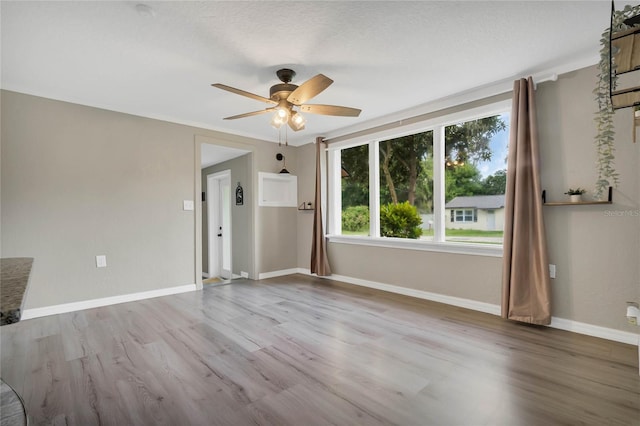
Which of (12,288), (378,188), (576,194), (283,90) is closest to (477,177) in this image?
(576,194)

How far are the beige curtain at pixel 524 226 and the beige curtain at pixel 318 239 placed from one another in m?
2.64

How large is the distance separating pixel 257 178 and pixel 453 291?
11.2 ft

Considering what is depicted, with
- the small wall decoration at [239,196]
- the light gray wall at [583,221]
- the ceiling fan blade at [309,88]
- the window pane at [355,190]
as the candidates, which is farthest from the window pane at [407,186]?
the small wall decoration at [239,196]

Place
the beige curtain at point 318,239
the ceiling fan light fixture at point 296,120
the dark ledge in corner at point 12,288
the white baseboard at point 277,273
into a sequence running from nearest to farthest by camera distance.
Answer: the dark ledge in corner at point 12,288
the ceiling fan light fixture at point 296,120
the beige curtain at point 318,239
the white baseboard at point 277,273

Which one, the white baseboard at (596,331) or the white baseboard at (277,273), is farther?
the white baseboard at (277,273)

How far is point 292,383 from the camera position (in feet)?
6.51

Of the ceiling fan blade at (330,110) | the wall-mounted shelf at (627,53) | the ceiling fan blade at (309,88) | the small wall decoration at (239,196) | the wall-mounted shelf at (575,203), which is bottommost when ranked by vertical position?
the wall-mounted shelf at (575,203)

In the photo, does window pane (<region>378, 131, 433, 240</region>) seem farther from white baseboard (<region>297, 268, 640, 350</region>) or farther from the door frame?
the door frame

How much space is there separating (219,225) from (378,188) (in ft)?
11.7

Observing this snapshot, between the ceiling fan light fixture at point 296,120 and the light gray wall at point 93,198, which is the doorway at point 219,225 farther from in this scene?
the ceiling fan light fixture at point 296,120

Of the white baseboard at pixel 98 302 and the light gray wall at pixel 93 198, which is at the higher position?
the light gray wall at pixel 93 198

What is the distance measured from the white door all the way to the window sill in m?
2.39

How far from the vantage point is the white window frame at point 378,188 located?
3397mm

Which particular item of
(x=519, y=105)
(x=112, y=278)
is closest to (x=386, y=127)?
(x=519, y=105)
